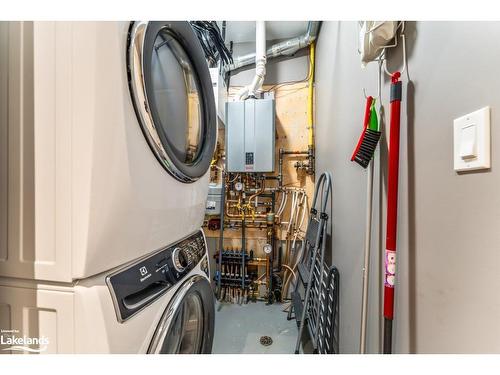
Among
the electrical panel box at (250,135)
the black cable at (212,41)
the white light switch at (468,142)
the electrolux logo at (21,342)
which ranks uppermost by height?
the black cable at (212,41)

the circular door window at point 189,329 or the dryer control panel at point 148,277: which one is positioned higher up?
the dryer control panel at point 148,277

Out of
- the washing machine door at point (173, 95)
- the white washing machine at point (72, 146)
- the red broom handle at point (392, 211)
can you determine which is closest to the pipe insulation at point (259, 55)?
the washing machine door at point (173, 95)

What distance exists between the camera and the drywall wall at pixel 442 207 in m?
0.40

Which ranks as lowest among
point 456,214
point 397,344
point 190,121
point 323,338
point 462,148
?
point 323,338

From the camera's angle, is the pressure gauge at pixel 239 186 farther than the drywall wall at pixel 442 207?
Yes

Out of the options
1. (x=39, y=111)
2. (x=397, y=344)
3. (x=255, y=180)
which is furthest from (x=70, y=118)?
(x=255, y=180)

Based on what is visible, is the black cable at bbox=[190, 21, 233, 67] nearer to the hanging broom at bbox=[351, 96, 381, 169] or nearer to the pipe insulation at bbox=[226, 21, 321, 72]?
the pipe insulation at bbox=[226, 21, 321, 72]

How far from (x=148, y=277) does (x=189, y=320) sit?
37cm

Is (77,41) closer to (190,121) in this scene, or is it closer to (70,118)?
(70,118)

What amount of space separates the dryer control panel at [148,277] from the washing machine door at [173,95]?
0.24m

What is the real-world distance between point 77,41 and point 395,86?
2.63 ft

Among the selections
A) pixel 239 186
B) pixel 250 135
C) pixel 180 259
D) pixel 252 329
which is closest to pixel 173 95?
pixel 180 259

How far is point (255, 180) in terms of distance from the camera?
2.23 meters

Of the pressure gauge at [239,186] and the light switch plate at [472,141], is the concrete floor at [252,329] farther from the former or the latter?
the light switch plate at [472,141]
